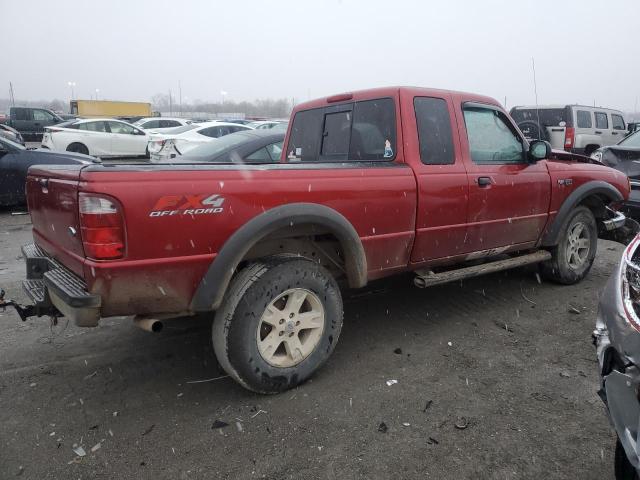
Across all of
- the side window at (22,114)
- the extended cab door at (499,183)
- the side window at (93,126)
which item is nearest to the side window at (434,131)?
the extended cab door at (499,183)

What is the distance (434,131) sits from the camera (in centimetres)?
374

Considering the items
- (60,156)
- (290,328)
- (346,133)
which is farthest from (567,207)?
(60,156)

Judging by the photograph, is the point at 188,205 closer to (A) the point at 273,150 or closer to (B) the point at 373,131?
(B) the point at 373,131

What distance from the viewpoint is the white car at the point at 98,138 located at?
15.3 m

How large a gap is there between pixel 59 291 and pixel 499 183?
328 centimetres

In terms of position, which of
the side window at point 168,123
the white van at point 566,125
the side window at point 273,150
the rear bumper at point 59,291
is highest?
the side window at point 168,123

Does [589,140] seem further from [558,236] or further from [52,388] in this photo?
[52,388]

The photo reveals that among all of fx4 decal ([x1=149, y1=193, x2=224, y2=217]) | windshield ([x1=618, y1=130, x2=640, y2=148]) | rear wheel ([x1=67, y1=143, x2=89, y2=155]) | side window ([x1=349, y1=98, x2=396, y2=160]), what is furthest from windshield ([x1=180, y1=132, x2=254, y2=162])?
rear wheel ([x1=67, y1=143, x2=89, y2=155])

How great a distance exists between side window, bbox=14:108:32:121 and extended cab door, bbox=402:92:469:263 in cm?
2600

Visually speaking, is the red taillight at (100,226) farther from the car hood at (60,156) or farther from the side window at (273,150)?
the car hood at (60,156)

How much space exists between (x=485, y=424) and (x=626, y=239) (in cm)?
390

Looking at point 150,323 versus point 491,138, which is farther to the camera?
point 491,138

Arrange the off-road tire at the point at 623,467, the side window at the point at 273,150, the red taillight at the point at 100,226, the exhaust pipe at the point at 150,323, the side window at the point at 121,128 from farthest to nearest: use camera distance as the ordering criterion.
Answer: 1. the side window at the point at 121,128
2. the side window at the point at 273,150
3. the exhaust pipe at the point at 150,323
4. the red taillight at the point at 100,226
5. the off-road tire at the point at 623,467

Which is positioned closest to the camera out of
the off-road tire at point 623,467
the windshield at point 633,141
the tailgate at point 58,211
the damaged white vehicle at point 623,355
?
the damaged white vehicle at point 623,355
